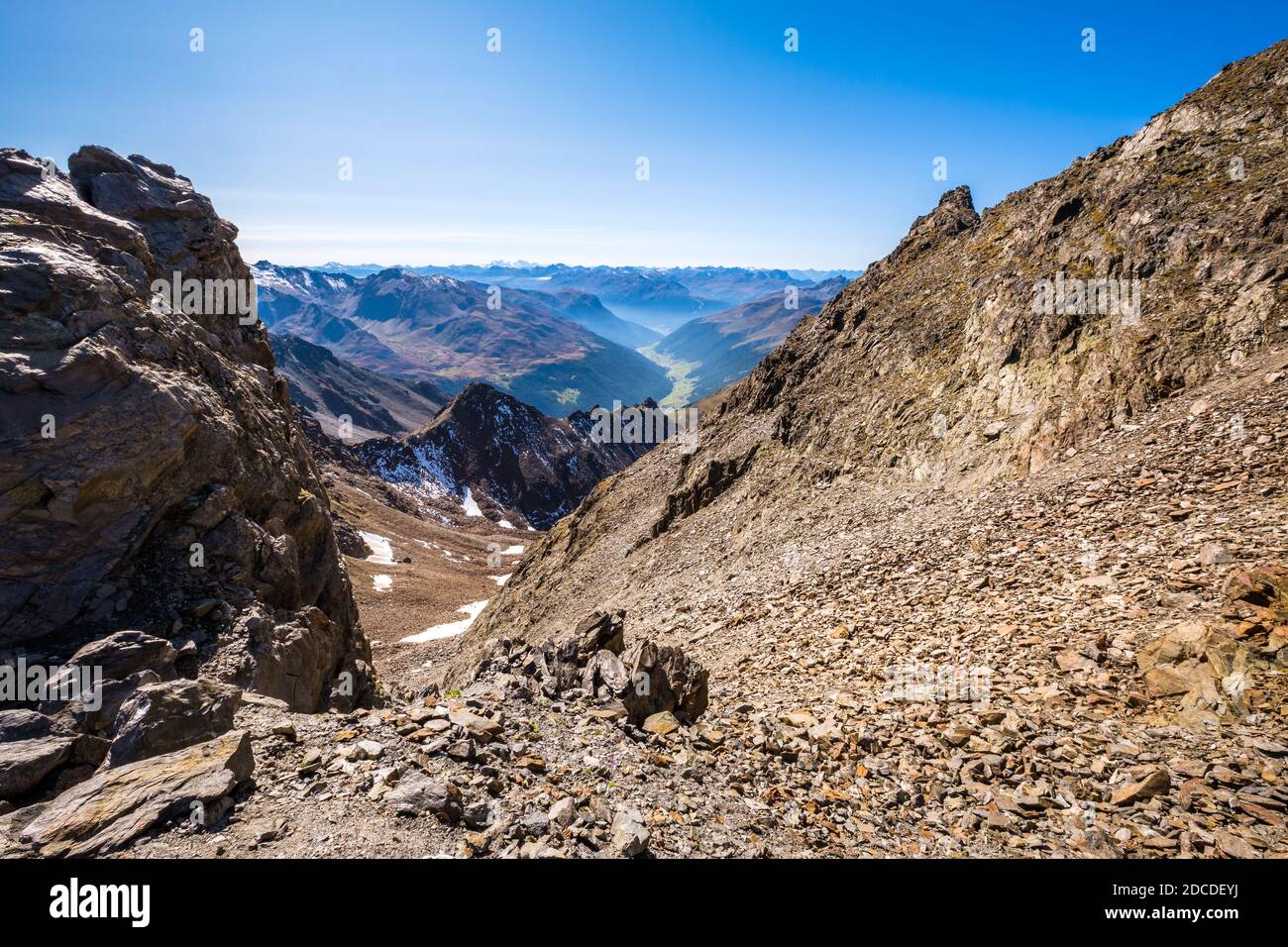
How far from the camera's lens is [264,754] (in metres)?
9.24

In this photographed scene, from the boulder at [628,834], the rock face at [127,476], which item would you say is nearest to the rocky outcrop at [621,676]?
the boulder at [628,834]

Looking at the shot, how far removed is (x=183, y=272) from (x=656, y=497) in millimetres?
34300

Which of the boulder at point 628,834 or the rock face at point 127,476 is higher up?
the rock face at point 127,476

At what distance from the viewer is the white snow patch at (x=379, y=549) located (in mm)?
96800

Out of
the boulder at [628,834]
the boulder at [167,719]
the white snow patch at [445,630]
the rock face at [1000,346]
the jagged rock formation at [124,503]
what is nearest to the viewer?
the boulder at [628,834]

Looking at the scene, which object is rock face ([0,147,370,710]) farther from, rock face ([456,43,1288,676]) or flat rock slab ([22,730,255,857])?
rock face ([456,43,1288,676])

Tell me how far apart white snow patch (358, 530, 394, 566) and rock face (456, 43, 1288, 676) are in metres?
63.9

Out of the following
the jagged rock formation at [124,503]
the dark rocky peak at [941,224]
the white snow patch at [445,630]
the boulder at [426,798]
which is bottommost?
the white snow patch at [445,630]

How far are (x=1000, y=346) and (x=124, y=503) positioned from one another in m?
36.6

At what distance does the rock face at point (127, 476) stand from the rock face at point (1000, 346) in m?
15.5

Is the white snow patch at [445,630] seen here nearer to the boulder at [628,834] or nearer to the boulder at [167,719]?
the boulder at [167,719]

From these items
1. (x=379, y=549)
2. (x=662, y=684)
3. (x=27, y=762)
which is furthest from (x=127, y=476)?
(x=379, y=549)

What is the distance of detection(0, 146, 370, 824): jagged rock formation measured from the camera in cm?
1593
